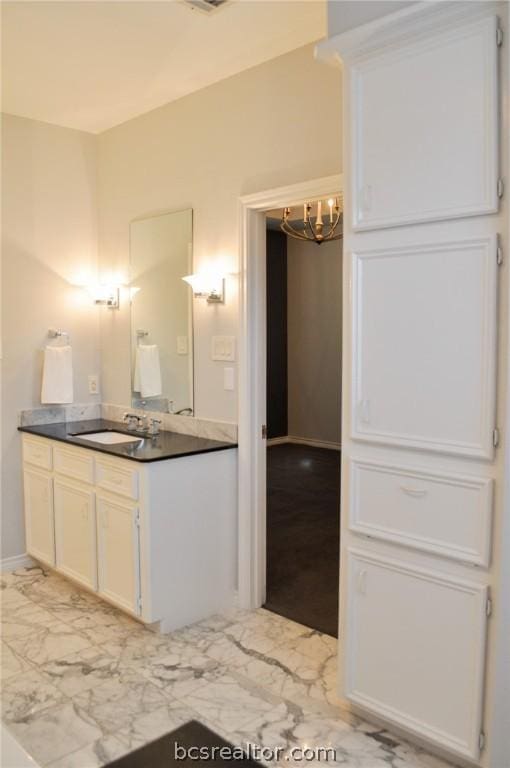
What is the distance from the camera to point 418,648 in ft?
6.77

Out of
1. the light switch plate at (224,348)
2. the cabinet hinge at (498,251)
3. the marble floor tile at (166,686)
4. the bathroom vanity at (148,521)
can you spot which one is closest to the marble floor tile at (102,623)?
the marble floor tile at (166,686)

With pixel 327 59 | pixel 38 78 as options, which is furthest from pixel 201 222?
pixel 327 59

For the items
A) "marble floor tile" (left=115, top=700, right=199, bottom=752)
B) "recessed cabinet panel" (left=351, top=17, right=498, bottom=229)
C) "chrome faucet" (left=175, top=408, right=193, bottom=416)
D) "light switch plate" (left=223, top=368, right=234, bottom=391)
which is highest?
"recessed cabinet panel" (left=351, top=17, right=498, bottom=229)

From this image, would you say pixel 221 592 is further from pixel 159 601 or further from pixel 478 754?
pixel 478 754

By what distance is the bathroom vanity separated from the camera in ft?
9.71

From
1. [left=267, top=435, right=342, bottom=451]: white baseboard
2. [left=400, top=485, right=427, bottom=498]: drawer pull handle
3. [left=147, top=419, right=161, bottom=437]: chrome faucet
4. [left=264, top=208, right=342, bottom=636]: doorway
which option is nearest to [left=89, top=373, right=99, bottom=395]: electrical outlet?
[left=147, top=419, right=161, bottom=437]: chrome faucet

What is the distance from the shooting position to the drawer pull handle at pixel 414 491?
2017 millimetres

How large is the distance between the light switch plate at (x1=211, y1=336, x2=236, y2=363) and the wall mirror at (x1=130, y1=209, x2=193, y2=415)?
0.65 ft

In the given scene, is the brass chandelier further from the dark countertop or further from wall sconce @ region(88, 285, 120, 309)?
the dark countertop

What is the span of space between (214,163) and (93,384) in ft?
5.67

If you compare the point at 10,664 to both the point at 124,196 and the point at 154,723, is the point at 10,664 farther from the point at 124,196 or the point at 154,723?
the point at 124,196

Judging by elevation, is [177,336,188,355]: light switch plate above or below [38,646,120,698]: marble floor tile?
above

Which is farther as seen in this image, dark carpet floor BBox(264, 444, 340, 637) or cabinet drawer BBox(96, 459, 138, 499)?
dark carpet floor BBox(264, 444, 340, 637)

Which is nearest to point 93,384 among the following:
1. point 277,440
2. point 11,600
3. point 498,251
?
point 11,600
